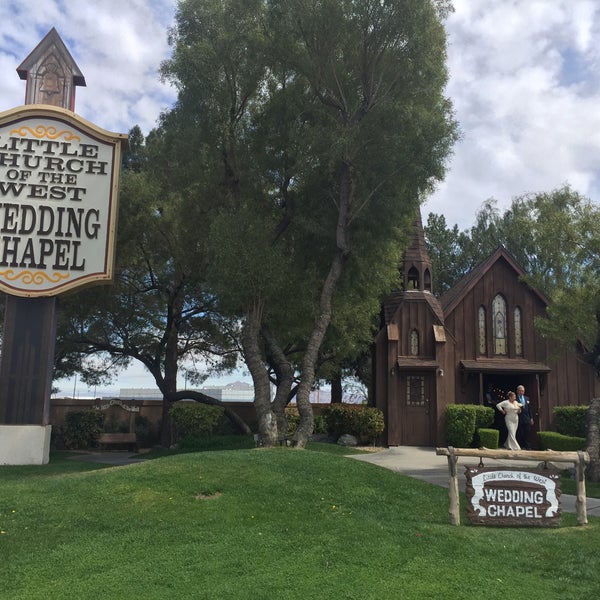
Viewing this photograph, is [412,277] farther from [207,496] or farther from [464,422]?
[207,496]

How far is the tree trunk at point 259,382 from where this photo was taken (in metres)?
14.8

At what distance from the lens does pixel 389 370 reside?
2225 cm

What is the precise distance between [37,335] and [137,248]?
17.9 feet

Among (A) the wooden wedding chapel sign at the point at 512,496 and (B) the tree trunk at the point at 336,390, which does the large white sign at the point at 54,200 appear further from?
(B) the tree trunk at the point at 336,390

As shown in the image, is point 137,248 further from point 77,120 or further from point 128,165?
point 128,165

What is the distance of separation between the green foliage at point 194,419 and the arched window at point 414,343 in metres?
7.52

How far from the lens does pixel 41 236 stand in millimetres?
16375

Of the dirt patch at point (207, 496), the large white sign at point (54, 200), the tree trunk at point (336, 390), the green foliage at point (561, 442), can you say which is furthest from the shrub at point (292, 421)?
the dirt patch at point (207, 496)

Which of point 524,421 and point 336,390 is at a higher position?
point 336,390

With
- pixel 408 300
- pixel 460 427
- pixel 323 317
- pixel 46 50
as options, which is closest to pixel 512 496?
pixel 323 317

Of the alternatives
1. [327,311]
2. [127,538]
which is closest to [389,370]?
[327,311]

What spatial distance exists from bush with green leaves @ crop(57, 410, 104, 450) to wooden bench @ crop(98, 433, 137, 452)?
35cm

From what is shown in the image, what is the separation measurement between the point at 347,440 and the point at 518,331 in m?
7.90

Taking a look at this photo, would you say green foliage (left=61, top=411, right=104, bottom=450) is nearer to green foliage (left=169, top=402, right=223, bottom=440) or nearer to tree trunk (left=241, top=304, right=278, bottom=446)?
green foliage (left=169, top=402, right=223, bottom=440)
